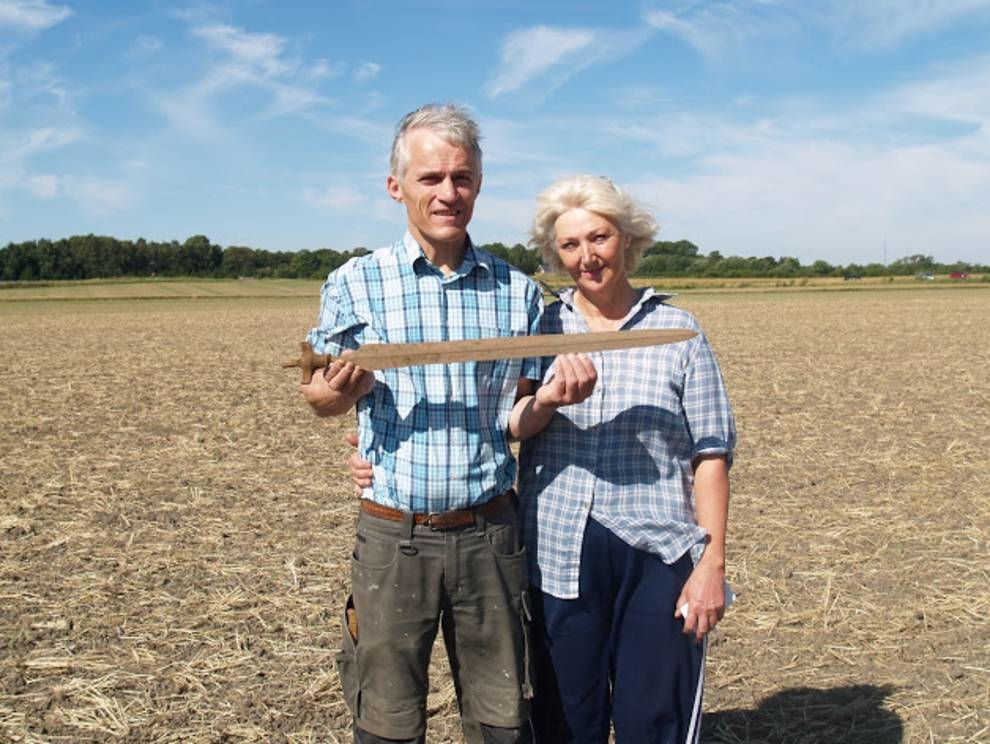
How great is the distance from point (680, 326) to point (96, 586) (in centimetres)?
452

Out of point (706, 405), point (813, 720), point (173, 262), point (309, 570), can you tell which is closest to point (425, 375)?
point (706, 405)

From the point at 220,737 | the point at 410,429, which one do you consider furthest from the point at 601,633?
the point at 220,737

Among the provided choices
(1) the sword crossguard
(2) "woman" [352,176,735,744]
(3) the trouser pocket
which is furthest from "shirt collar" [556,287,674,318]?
(3) the trouser pocket

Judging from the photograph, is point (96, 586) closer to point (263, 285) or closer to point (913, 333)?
point (913, 333)

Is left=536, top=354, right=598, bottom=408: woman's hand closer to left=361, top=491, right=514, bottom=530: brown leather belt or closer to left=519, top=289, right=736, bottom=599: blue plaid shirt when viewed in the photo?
left=519, top=289, right=736, bottom=599: blue plaid shirt

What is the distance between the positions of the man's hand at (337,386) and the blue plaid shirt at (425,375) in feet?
0.48

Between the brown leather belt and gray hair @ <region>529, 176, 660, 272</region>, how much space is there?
2.71ft

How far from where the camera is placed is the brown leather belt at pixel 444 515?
2.60 metres

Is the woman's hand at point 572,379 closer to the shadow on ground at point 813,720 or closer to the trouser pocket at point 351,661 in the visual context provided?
the trouser pocket at point 351,661

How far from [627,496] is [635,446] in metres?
0.16

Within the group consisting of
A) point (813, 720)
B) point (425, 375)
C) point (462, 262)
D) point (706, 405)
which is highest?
point (462, 262)

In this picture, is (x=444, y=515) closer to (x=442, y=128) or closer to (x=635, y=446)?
(x=635, y=446)

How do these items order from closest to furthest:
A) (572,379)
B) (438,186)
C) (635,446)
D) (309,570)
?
(572,379) < (438,186) < (635,446) < (309,570)

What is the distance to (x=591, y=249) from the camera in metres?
2.66
